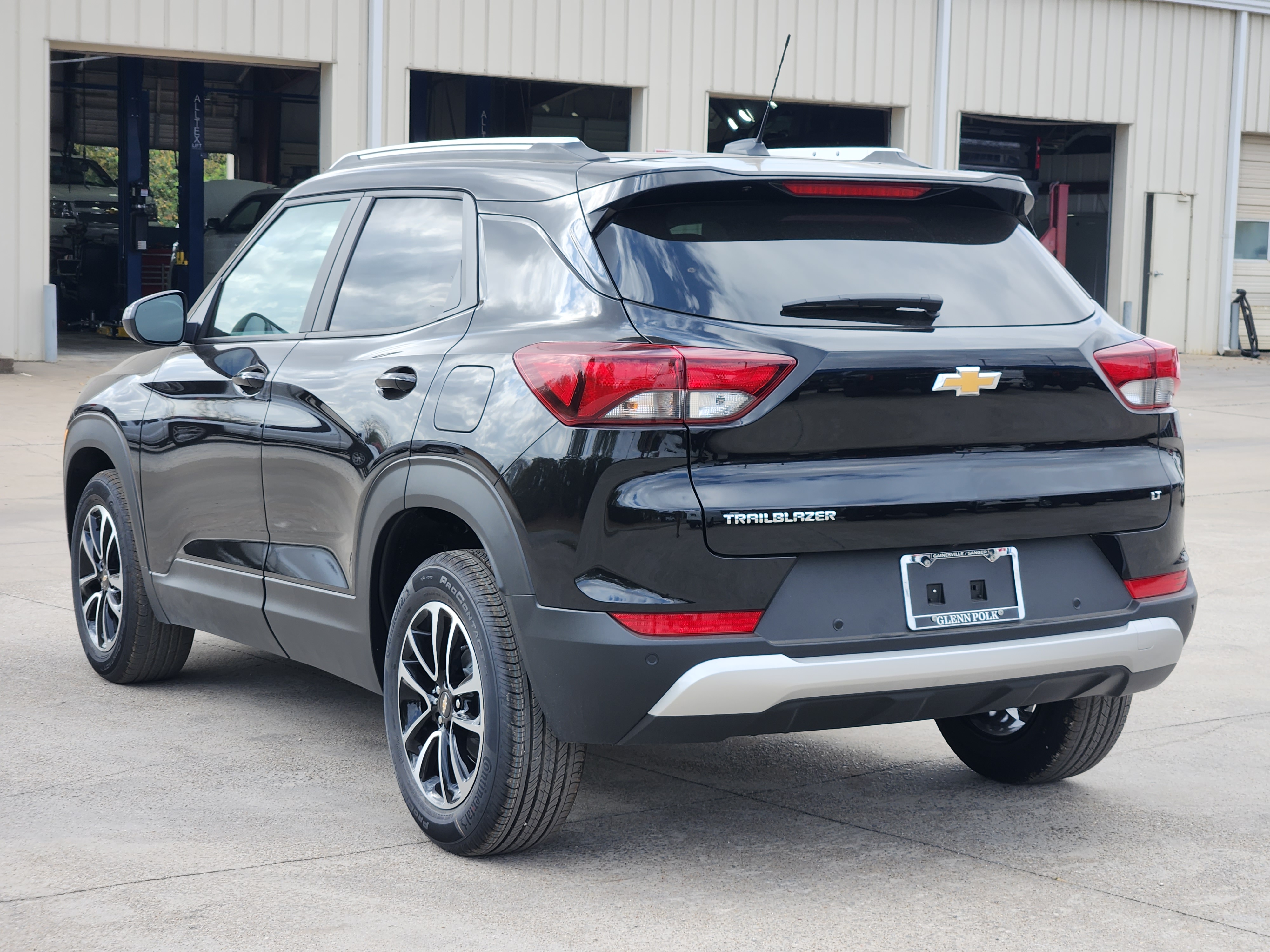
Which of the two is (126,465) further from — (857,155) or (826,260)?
(826,260)

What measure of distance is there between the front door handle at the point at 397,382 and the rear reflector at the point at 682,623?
0.96 meters

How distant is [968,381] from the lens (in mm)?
3727

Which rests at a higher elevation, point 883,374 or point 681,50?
point 681,50

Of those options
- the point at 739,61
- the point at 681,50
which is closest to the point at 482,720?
the point at 681,50

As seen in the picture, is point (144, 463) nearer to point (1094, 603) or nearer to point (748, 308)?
point (748, 308)

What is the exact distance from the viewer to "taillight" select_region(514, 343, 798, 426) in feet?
11.5

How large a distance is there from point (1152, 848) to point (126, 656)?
136 inches

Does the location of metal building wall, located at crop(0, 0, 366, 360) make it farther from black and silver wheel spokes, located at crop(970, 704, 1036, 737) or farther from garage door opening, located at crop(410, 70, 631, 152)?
black and silver wheel spokes, located at crop(970, 704, 1036, 737)

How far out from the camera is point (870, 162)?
427cm

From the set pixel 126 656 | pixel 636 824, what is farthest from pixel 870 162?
pixel 126 656

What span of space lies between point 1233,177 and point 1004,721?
22.3 m

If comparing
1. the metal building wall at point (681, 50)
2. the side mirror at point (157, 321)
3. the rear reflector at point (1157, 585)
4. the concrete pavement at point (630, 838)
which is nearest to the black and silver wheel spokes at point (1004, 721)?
the concrete pavement at point (630, 838)

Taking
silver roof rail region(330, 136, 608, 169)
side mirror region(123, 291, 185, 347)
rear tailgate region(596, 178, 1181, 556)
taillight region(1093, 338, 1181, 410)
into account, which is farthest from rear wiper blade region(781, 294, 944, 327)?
side mirror region(123, 291, 185, 347)

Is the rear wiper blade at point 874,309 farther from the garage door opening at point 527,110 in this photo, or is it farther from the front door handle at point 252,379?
the garage door opening at point 527,110
